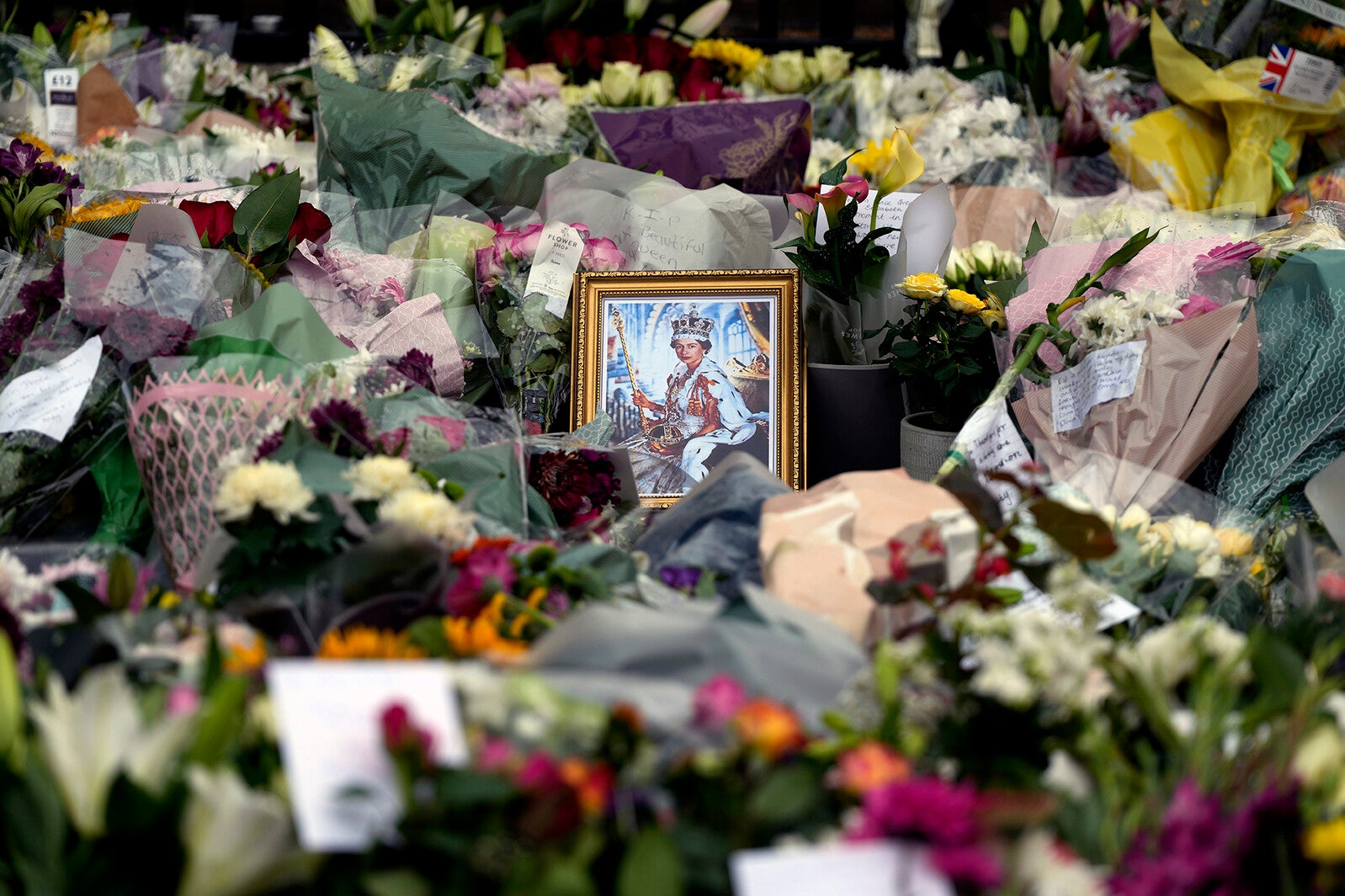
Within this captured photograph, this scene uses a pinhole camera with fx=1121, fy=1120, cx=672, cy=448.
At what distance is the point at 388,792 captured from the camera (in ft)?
2.10

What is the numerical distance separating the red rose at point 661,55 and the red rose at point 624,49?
25 mm

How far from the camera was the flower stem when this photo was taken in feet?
4.46

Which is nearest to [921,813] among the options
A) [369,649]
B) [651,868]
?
[651,868]

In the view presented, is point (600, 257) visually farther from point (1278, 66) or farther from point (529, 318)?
point (1278, 66)

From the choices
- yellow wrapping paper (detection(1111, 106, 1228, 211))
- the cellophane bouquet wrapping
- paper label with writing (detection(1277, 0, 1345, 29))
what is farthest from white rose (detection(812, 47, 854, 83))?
the cellophane bouquet wrapping

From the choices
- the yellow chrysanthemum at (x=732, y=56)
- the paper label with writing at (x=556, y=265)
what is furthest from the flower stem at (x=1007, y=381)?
the yellow chrysanthemum at (x=732, y=56)

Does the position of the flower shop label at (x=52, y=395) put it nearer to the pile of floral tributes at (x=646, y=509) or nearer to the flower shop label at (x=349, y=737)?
the pile of floral tributes at (x=646, y=509)

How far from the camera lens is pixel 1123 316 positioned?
149 cm

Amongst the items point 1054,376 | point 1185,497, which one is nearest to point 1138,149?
point 1054,376

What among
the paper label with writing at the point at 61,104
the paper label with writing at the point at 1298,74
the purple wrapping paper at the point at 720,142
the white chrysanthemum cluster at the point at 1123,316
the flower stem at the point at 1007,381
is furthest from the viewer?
the paper label with writing at the point at 61,104

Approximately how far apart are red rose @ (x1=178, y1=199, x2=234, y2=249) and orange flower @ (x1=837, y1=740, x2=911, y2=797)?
1.38 metres

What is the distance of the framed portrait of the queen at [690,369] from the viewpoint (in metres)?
1.75

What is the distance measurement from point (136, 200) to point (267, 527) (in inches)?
48.0

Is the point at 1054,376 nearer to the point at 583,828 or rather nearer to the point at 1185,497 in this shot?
the point at 1185,497
